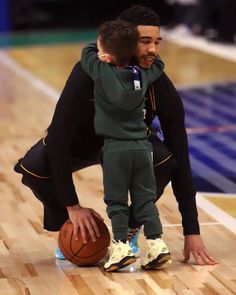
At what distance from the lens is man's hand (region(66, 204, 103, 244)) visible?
4621mm

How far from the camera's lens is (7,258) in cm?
489

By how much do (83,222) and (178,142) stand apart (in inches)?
23.5

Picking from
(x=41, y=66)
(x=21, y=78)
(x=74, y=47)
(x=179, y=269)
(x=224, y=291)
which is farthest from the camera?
(x=74, y=47)

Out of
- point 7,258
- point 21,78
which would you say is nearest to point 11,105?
point 21,78

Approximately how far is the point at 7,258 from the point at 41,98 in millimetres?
5878

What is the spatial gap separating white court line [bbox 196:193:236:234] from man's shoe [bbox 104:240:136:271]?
105 centimetres

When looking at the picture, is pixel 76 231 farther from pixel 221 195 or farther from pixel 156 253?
pixel 221 195

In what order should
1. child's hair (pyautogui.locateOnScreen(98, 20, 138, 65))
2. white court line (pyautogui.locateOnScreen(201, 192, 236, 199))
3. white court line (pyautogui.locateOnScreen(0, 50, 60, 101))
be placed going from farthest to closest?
white court line (pyautogui.locateOnScreen(0, 50, 60, 101)) < white court line (pyautogui.locateOnScreen(201, 192, 236, 199)) < child's hair (pyautogui.locateOnScreen(98, 20, 138, 65))

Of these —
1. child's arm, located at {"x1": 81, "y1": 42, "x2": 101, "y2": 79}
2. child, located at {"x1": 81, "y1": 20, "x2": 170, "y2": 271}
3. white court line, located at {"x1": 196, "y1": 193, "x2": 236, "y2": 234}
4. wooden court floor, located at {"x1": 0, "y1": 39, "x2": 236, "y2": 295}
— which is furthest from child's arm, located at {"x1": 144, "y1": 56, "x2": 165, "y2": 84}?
white court line, located at {"x1": 196, "y1": 193, "x2": 236, "y2": 234}

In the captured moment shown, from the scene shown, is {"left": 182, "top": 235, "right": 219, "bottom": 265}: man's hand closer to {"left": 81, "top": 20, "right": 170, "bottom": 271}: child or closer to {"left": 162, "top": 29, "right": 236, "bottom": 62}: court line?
{"left": 81, "top": 20, "right": 170, "bottom": 271}: child

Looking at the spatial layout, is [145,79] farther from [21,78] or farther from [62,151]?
[21,78]

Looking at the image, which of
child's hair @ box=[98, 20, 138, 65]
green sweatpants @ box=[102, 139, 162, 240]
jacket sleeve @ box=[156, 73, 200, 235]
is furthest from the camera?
jacket sleeve @ box=[156, 73, 200, 235]

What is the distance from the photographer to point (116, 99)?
4449 millimetres

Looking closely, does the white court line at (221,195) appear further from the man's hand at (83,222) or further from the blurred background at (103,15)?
the blurred background at (103,15)
